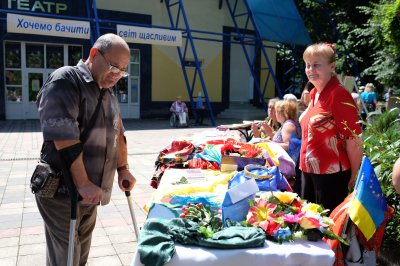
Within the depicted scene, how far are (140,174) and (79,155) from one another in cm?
515

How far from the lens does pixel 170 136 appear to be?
12648 millimetres

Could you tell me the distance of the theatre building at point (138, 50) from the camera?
1370 cm

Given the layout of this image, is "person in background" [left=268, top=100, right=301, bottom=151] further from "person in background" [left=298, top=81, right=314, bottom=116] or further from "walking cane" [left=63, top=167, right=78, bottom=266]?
"walking cane" [left=63, top=167, right=78, bottom=266]

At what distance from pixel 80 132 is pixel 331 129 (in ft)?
5.79

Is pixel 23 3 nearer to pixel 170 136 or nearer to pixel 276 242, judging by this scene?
pixel 170 136

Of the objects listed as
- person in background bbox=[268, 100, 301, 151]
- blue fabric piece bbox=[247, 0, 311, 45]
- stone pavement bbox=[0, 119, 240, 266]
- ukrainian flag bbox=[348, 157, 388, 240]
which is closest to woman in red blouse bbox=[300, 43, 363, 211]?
ukrainian flag bbox=[348, 157, 388, 240]

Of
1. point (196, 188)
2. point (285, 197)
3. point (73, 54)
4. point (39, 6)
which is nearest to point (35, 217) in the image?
point (196, 188)

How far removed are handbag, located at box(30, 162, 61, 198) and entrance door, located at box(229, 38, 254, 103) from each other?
20.4 metres

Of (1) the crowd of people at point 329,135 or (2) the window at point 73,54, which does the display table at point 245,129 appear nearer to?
(1) the crowd of people at point 329,135

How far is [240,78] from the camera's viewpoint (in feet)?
74.8

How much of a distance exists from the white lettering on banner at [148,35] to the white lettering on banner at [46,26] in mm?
1260

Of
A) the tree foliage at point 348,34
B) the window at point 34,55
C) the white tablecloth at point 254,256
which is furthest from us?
the tree foliage at point 348,34

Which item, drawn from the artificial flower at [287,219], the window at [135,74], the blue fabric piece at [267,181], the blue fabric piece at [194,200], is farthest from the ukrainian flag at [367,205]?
the window at [135,74]

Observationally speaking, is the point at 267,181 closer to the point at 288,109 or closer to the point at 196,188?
the point at 196,188
